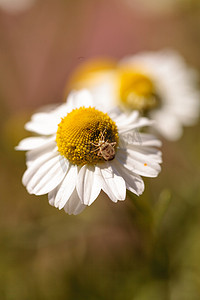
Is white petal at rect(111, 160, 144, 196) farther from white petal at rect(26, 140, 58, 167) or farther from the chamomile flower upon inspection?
the chamomile flower

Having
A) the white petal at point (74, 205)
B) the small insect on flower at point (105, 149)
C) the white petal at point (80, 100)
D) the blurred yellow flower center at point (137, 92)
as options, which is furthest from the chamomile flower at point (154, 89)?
the white petal at point (74, 205)

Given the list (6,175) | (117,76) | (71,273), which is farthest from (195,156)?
(6,175)

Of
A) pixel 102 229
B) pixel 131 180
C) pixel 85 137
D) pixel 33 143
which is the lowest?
pixel 102 229

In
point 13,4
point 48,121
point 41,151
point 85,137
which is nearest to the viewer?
point 85,137

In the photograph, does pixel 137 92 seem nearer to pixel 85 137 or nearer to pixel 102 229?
pixel 85 137

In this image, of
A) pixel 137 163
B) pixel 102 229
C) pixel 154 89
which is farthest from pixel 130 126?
pixel 102 229

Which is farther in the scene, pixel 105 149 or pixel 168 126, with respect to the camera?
pixel 168 126
